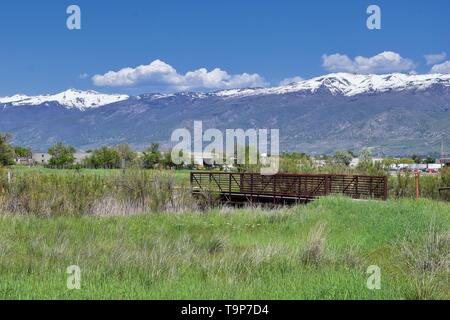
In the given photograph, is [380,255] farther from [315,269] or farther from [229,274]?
[229,274]

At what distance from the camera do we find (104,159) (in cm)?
10188

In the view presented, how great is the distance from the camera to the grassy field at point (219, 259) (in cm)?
756

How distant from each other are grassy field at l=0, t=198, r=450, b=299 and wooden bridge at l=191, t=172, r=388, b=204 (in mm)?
9839

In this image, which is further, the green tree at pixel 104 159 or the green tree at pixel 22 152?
the green tree at pixel 22 152

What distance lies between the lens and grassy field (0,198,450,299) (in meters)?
7.56

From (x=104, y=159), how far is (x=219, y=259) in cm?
9458

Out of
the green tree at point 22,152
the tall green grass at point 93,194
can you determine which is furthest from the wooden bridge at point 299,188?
the green tree at point 22,152

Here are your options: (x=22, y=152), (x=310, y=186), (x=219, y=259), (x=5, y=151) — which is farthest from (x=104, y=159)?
(x=219, y=259)

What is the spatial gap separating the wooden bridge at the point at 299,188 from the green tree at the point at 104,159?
238 feet

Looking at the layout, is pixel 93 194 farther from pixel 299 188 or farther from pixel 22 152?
pixel 22 152

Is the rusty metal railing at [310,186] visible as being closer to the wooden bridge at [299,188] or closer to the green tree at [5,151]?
the wooden bridge at [299,188]

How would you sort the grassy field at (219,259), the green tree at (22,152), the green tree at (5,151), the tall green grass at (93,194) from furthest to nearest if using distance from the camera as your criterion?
1. the green tree at (22,152)
2. the green tree at (5,151)
3. the tall green grass at (93,194)
4. the grassy field at (219,259)

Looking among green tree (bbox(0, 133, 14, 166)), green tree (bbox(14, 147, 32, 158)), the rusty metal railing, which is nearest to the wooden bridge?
the rusty metal railing
